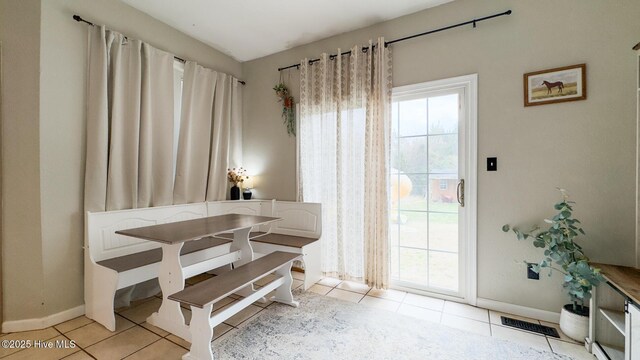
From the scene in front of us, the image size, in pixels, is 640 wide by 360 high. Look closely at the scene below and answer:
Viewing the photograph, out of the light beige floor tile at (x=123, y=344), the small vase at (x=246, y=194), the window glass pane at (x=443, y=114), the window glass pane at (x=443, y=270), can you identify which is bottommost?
the light beige floor tile at (x=123, y=344)

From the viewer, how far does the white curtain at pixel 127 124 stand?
2.37 meters

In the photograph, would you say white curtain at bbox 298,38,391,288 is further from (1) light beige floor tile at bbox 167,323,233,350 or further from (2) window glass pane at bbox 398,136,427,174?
(1) light beige floor tile at bbox 167,323,233,350

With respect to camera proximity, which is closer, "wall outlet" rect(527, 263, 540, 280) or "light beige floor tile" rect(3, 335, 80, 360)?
"light beige floor tile" rect(3, 335, 80, 360)

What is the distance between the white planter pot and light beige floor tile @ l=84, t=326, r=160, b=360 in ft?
10.1

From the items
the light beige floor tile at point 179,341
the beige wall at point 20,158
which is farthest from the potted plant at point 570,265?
the beige wall at point 20,158

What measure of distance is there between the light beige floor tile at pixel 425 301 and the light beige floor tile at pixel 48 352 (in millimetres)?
2708

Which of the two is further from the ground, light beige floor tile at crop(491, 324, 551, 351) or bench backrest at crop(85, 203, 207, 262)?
bench backrest at crop(85, 203, 207, 262)

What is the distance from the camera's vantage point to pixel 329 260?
3.16 m

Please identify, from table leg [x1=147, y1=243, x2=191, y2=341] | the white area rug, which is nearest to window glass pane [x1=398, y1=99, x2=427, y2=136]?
the white area rug

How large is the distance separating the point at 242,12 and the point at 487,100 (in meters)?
2.54

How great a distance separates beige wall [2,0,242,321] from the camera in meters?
2.12

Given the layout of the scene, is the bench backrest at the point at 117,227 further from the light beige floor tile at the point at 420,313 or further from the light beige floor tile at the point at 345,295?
the light beige floor tile at the point at 420,313

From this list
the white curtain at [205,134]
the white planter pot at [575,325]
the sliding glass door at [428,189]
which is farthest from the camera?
the white curtain at [205,134]

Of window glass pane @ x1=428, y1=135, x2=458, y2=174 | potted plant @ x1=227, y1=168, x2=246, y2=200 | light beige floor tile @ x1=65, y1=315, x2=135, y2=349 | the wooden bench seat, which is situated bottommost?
light beige floor tile @ x1=65, y1=315, x2=135, y2=349
